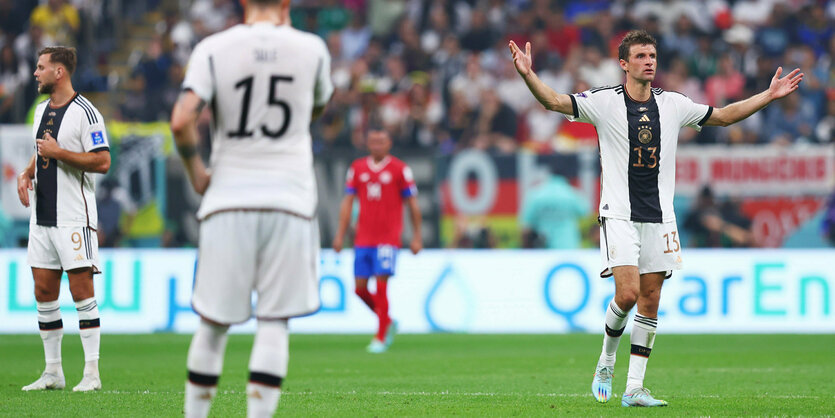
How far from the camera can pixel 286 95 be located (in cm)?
537

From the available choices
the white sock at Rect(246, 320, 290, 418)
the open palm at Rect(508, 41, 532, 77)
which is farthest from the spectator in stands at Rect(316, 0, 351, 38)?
the white sock at Rect(246, 320, 290, 418)

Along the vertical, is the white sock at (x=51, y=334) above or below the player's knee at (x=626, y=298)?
below

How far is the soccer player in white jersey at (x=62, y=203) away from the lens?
8602 mm

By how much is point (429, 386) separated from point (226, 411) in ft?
7.98

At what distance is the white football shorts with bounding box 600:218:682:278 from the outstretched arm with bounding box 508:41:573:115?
0.88m

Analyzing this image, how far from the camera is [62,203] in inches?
341

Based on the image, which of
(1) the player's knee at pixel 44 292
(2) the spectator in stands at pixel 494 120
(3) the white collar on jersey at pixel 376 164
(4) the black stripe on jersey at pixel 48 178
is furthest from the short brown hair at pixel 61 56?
(2) the spectator in stands at pixel 494 120

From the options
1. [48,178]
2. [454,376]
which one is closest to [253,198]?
[48,178]

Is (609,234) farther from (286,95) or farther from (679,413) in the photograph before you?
(286,95)

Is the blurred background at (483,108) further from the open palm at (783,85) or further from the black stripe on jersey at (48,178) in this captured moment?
the open palm at (783,85)

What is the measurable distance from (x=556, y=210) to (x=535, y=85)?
34.0 feet

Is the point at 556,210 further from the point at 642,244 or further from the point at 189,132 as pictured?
the point at 189,132

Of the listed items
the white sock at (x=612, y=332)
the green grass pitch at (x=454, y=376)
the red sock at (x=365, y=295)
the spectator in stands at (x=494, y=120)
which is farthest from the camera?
the spectator in stands at (x=494, y=120)

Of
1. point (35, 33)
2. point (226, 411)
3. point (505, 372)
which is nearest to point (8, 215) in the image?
point (35, 33)
